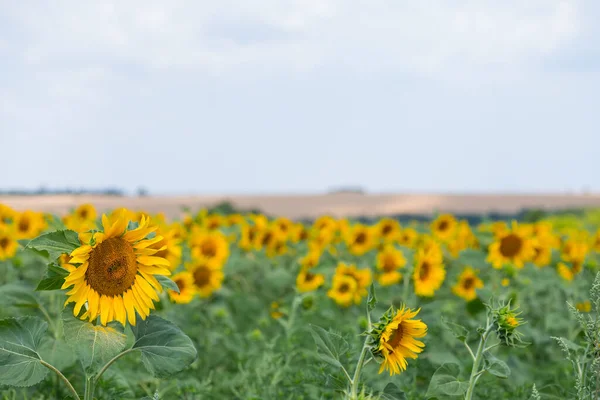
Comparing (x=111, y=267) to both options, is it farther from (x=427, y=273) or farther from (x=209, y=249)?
(x=209, y=249)

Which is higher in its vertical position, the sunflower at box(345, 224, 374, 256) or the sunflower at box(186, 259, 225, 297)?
the sunflower at box(345, 224, 374, 256)

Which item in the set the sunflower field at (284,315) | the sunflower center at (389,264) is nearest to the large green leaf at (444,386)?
the sunflower field at (284,315)

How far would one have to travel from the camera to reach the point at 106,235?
6.08 ft

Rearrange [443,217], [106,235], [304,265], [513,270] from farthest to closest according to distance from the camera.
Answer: [443,217], [304,265], [513,270], [106,235]

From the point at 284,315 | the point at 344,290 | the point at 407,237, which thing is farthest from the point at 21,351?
the point at 407,237

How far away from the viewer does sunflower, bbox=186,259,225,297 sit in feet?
14.2

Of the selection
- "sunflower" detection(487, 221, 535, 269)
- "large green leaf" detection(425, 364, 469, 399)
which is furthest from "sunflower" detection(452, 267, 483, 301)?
"large green leaf" detection(425, 364, 469, 399)

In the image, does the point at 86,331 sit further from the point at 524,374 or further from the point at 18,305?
the point at 524,374

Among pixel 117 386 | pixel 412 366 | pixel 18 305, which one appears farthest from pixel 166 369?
pixel 412 366

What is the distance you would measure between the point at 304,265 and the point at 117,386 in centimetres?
266

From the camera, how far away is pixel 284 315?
4.88m

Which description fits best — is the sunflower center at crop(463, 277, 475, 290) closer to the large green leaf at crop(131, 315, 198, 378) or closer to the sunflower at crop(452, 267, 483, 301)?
the sunflower at crop(452, 267, 483, 301)

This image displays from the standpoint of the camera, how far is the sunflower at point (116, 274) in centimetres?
186

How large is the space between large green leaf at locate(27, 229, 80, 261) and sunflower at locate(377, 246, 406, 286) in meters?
3.09
